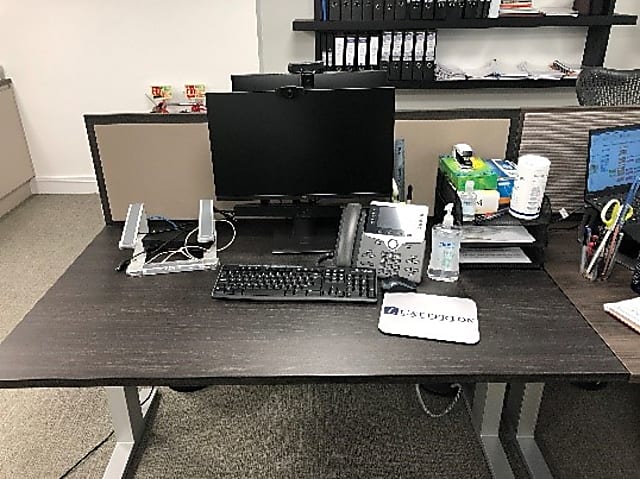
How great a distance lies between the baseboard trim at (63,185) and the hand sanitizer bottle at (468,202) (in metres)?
3.47

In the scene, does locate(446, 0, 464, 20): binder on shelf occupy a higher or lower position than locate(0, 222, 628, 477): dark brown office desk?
higher

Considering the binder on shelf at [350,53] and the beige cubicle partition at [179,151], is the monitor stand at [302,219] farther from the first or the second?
the binder on shelf at [350,53]

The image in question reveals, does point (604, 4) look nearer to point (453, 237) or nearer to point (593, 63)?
point (593, 63)

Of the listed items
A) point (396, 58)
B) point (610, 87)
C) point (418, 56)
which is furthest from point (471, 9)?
point (610, 87)

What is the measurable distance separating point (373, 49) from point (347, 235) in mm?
2461

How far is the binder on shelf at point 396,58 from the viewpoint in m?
3.59

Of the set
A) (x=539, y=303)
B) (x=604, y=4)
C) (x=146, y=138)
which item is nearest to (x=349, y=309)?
(x=539, y=303)

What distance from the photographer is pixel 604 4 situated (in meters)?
3.54

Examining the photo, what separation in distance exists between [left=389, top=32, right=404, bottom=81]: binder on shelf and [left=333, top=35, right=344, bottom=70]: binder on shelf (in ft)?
1.11

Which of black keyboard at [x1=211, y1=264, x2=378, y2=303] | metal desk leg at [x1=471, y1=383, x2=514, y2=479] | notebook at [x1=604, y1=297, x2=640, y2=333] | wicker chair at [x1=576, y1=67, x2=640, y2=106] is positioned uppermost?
wicker chair at [x1=576, y1=67, x2=640, y2=106]

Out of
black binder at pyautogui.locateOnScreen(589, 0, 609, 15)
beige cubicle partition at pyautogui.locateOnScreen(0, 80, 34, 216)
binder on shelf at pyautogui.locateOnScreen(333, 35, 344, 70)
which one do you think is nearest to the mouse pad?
binder on shelf at pyautogui.locateOnScreen(333, 35, 344, 70)

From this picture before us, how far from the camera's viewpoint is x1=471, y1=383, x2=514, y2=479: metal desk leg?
1774 millimetres

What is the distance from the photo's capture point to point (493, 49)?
3820 millimetres

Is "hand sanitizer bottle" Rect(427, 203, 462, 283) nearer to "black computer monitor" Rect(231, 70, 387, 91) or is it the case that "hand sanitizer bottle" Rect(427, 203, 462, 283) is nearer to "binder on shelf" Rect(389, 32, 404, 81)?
"black computer monitor" Rect(231, 70, 387, 91)
